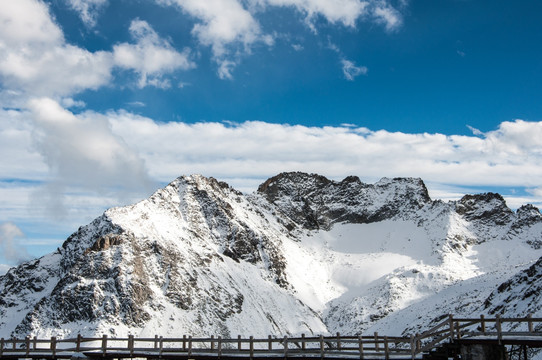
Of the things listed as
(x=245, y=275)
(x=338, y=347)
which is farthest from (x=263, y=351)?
(x=245, y=275)

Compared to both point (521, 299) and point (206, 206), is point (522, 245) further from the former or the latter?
point (521, 299)

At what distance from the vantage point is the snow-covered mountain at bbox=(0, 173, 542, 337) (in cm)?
10519

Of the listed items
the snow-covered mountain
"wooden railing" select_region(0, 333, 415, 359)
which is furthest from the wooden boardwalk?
the snow-covered mountain

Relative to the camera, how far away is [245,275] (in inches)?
→ 5699

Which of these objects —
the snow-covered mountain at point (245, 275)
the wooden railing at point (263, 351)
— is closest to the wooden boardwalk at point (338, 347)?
the wooden railing at point (263, 351)

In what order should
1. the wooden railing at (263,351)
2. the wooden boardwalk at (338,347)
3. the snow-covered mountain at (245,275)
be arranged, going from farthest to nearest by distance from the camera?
the snow-covered mountain at (245,275) < the wooden railing at (263,351) < the wooden boardwalk at (338,347)

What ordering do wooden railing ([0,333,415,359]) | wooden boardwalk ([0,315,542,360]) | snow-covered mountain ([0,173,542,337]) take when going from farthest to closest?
snow-covered mountain ([0,173,542,337]) < wooden railing ([0,333,415,359]) < wooden boardwalk ([0,315,542,360])

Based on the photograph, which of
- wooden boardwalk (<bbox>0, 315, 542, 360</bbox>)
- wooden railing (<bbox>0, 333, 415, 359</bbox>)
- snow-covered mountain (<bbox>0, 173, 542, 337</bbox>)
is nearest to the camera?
wooden boardwalk (<bbox>0, 315, 542, 360</bbox>)

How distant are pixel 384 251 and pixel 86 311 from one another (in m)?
111

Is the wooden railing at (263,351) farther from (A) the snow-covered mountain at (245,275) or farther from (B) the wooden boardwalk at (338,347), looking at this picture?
(A) the snow-covered mountain at (245,275)

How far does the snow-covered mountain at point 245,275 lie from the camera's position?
345 feet

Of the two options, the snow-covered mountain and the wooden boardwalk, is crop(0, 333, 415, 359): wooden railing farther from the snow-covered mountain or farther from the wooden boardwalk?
the snow-covered mountain

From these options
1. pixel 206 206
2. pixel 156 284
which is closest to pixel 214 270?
pixel 156 284

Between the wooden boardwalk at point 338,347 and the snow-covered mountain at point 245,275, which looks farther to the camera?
the snow-covered mountain at point 245,275
